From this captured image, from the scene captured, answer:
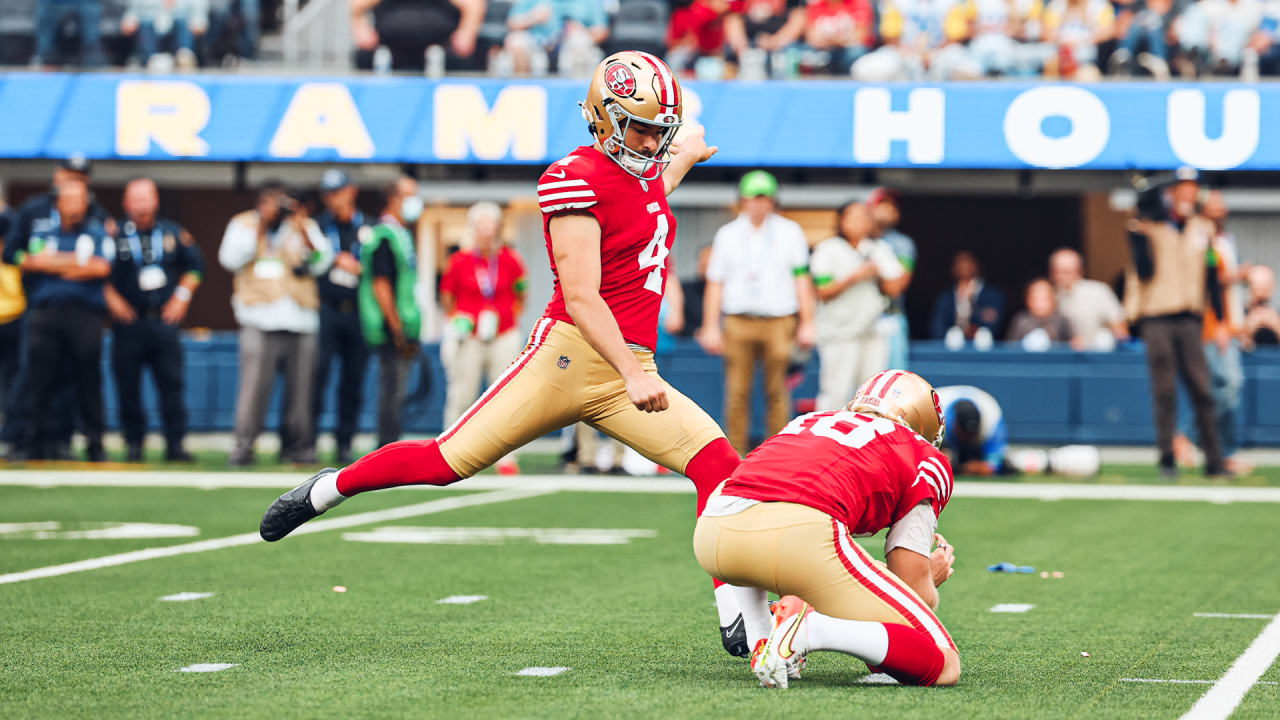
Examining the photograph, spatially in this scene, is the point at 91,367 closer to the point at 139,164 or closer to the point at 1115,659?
the point at 139,164

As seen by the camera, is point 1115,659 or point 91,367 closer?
point 1115,659

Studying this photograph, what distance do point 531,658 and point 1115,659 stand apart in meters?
1.75

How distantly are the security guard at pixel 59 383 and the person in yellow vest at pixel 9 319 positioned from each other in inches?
6.1

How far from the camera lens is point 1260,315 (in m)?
17.3

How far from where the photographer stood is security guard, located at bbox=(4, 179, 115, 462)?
1301cm

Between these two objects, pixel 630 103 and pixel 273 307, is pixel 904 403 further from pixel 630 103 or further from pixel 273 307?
pixel 273 307

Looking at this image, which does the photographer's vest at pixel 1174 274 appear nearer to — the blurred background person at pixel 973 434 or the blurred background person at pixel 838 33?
the blurred background person at pixel 973 434

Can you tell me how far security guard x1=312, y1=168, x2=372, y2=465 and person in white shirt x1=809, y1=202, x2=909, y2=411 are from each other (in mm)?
3411

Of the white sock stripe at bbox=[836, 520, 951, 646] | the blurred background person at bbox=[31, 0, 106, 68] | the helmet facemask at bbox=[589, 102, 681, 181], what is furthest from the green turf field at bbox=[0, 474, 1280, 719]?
the blurred background person at bbox=[31, 0, 106, 68]

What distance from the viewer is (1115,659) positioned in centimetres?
547

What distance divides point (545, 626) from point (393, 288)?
7646 mm

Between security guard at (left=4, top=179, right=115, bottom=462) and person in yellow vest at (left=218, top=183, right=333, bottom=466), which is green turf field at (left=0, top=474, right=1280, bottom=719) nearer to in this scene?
Answer: security guard at (left=4, top=179, right=115, bottom=462)

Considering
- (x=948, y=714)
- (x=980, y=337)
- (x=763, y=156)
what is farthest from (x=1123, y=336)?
(x=948, y=714)

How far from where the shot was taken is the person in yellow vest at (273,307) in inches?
535
